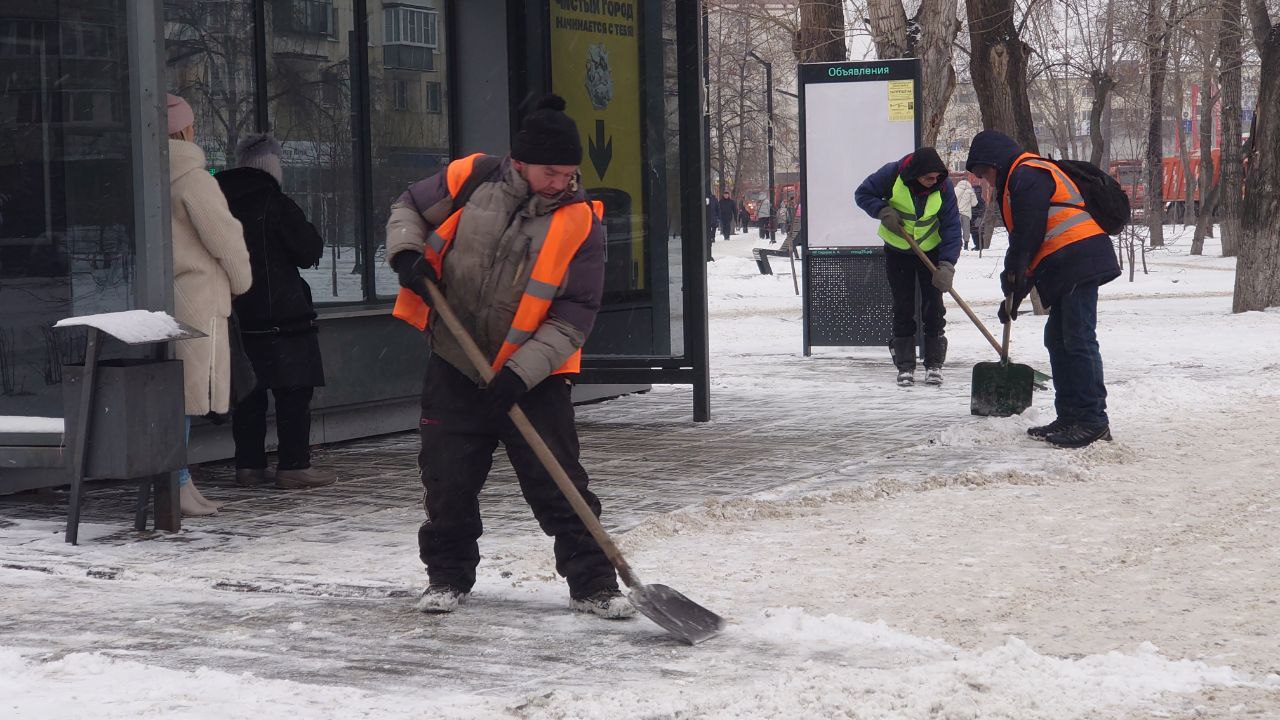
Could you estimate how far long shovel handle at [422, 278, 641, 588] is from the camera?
4.59 meters

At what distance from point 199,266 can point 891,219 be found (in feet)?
17.7

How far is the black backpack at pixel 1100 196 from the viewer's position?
8.05 meters

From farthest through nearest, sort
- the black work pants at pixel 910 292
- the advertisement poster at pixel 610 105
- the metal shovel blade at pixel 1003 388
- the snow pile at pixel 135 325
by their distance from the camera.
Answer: the black work pants at pixel 910 292
the advertisement poster at pixel 610 105
the metal shovel blade at pixel 1003 388
the snow pile at pixel 135 325

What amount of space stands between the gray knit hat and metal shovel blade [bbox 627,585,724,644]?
3.47 metres

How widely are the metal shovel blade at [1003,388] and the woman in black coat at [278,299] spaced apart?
12.9 ft

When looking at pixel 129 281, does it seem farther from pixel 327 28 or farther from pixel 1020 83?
pixel 1020 83

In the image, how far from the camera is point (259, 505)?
6863mm

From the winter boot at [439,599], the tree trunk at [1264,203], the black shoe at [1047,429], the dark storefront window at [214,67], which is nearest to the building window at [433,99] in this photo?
the dark storefront window at [214,67]

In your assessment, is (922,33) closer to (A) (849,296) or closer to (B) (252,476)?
(A) (849,296)

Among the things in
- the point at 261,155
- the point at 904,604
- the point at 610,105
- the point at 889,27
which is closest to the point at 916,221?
the point at 610,105

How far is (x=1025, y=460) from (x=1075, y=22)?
21.9 meters

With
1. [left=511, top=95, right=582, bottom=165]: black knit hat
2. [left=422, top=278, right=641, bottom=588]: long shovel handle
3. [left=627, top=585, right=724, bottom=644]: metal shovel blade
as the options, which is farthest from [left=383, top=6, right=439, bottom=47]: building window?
[left=627, top=585, right=724, bottom=644]: metal shovel blade

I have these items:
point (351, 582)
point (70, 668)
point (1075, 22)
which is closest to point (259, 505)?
point (351, 582)

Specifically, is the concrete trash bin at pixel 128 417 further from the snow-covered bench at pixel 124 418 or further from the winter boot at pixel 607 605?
the winter boot at pixel 607 605
